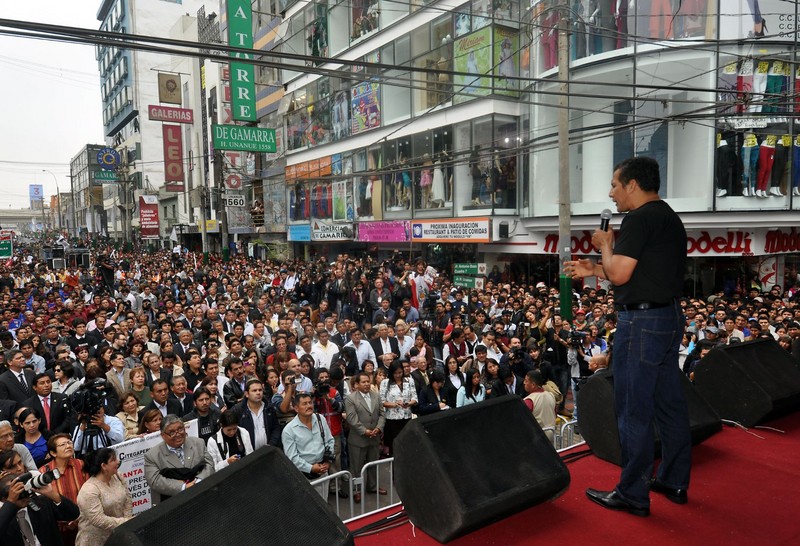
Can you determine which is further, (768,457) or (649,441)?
(768,457)

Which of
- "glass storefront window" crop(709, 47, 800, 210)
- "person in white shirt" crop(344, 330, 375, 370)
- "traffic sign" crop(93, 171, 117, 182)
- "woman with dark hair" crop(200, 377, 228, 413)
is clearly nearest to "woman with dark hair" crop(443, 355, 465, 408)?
"person in white shirt" crop(344, 330, 375, 370)

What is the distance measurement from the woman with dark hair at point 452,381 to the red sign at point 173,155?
1741 inches

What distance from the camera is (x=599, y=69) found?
54.4 ft

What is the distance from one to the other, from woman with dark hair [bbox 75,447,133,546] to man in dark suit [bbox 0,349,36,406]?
3.68 metres

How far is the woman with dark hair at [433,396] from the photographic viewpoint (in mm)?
7332

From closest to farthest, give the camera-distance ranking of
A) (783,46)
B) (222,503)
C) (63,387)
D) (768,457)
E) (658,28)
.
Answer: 1. (222,503)
2. (768,457)
3. (63,387)
4. (783,46)
5. (658,28)

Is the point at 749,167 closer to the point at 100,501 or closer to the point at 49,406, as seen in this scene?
the point at 100,501

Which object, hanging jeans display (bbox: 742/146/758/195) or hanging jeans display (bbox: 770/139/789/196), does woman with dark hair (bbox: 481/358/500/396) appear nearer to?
hanging jeans display (bbox: 742/146/758/195)

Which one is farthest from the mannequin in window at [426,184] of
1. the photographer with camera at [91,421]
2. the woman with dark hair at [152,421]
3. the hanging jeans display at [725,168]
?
the photographer with camera at [91,421]

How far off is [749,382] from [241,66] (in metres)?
28.0

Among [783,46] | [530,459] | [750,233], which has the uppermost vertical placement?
[783,46]

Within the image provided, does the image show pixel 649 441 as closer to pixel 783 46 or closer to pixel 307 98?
pixel 783 46

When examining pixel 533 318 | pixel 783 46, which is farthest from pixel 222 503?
pixel 783 46

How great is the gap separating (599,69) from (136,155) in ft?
210
